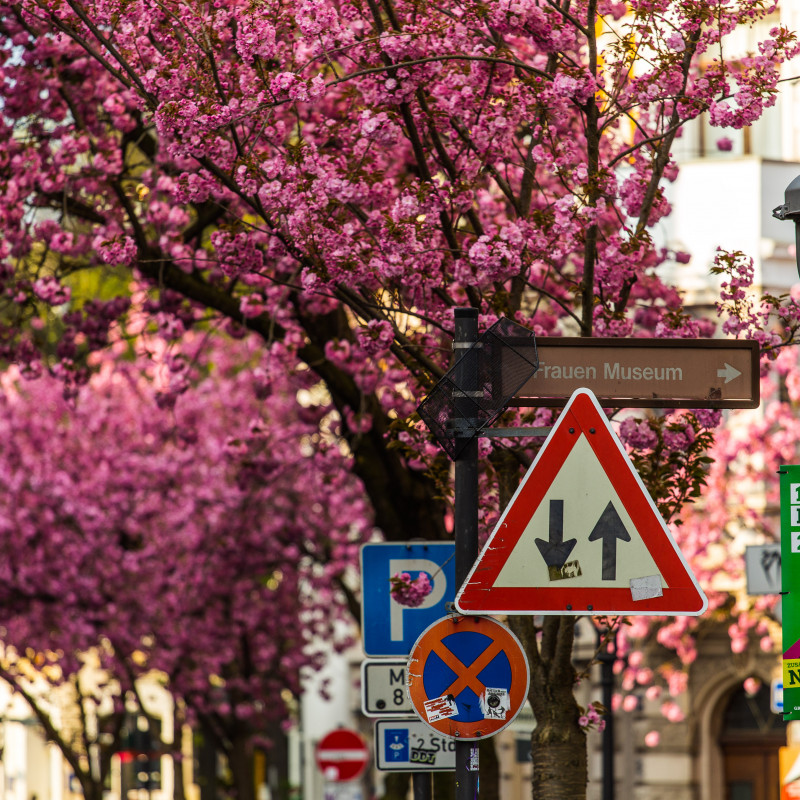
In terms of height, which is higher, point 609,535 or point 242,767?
point 609,535

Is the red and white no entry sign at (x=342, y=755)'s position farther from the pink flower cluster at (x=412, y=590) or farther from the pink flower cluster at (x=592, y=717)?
the pink flower cluster at (x=412, y=590)

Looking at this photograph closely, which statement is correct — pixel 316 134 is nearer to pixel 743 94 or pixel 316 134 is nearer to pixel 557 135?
pixel 557 135

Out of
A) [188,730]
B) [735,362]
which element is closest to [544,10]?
[735,362]

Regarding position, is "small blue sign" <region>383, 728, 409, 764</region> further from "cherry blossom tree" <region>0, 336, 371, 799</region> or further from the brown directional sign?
"cherry blossom tree" <region>0, 336, 371, 799</region>

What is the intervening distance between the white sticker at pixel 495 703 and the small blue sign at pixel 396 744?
3.33m

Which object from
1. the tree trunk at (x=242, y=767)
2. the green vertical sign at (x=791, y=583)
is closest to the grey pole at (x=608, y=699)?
the green vertical sign at (x=791, y=583)

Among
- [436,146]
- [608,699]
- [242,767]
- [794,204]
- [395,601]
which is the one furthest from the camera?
[242,767]

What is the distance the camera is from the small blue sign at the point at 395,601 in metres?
9.38

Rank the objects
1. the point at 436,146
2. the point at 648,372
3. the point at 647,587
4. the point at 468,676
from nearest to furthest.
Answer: the point at 647,587 < the point at 468,676 < the point at 648,372 < the point at 436,146

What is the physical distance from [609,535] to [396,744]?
392 centimetres

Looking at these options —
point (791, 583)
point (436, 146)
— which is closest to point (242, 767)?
point (436, 146)

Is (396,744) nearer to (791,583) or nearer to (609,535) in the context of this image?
(791,583)

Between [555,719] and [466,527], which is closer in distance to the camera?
[466,527]

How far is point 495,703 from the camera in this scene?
659cm
